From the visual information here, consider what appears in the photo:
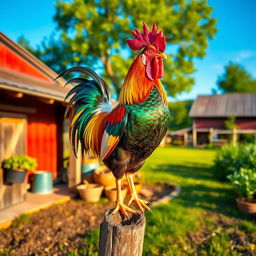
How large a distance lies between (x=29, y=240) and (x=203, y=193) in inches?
181

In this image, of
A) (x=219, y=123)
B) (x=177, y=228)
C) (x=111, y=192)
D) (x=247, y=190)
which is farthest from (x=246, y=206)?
(x=219, y=123)

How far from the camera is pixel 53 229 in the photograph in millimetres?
4152

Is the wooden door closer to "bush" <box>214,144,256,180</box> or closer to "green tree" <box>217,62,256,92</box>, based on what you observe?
"bush" <box>214,144,256,180</box>

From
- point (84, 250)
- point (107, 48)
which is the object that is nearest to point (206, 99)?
point (107, 48)

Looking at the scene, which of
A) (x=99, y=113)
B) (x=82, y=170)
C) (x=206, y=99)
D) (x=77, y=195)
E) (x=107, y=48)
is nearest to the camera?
(x=99, y=113)

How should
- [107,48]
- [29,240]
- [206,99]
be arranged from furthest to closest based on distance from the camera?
[206,99], [107,48], [29,240]

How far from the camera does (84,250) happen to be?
3418 mm

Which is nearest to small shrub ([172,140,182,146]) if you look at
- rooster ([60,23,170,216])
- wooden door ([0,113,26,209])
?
wooden door ([0,113,26,209])

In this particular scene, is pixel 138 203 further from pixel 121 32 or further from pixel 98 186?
pixel 121 32

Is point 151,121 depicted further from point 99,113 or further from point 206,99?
point 206,99

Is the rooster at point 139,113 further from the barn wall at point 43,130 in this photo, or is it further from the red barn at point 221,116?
the red barn at point 221,116

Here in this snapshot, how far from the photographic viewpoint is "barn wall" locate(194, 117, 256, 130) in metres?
26.9

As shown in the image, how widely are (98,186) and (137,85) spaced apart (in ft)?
15.3

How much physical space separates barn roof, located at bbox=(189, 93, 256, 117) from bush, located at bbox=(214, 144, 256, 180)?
67.8 ft
